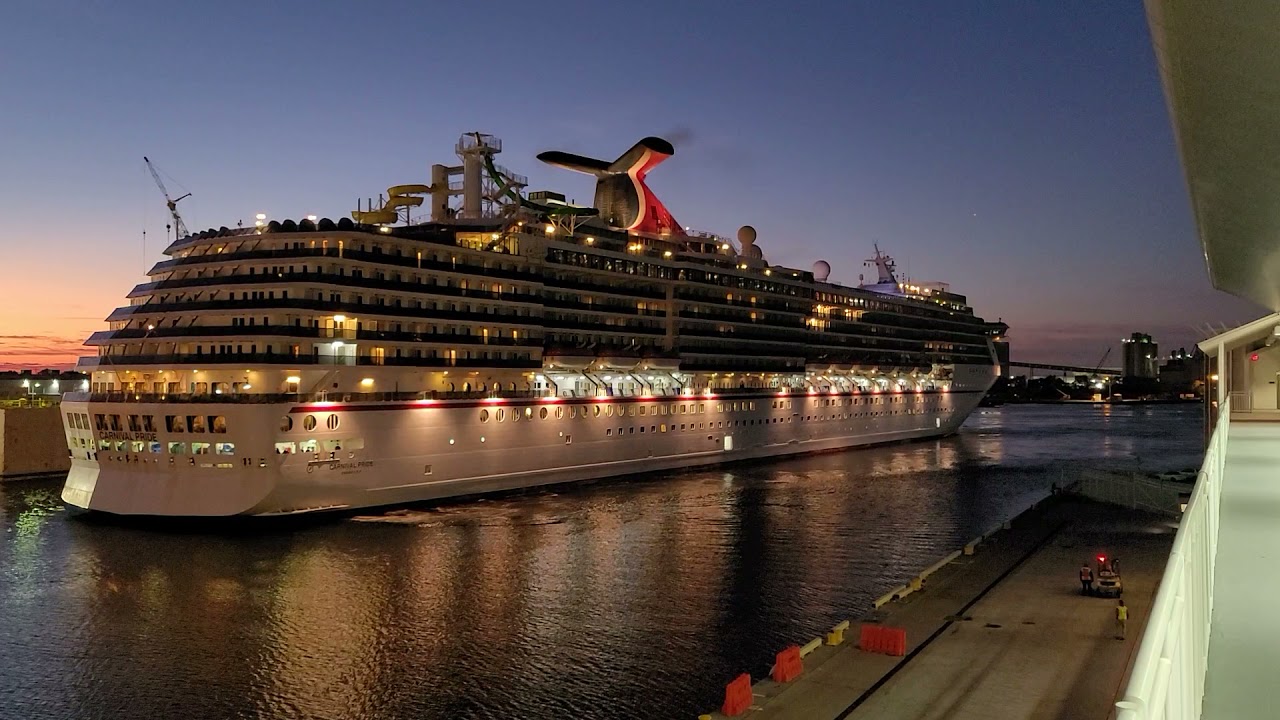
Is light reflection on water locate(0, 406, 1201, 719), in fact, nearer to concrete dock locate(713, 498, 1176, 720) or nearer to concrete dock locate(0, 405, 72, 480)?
concrete dock locate(713, 498, 1176, 720)

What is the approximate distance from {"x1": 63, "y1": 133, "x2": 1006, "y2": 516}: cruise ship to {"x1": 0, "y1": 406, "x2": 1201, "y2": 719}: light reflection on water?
2.36 m

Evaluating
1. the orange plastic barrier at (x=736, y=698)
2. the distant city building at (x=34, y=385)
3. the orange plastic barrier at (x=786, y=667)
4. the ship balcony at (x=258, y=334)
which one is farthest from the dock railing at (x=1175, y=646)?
the distant city building at (x=34, y=385)

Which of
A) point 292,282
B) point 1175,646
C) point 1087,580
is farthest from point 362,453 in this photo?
point 1175,646

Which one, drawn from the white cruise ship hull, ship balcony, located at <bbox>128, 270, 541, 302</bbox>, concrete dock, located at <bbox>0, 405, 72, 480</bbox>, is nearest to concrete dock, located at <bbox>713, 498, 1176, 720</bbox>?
the white cruise ship hull

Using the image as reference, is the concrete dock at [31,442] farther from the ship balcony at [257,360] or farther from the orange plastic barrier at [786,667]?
the orange plastic barrier at [786,667]

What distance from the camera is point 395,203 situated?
188 ft

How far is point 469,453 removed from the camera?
43312mm

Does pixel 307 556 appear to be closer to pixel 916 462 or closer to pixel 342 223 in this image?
pixel 342 223

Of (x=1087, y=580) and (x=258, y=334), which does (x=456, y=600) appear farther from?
(x=258, y=334)

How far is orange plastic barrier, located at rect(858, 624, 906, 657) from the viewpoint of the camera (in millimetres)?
17766

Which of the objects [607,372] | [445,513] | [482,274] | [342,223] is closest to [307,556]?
[445,513]

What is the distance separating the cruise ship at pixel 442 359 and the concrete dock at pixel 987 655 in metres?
23.7

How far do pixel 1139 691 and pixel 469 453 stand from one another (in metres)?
→ 42.2

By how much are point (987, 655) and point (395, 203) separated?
157ft
